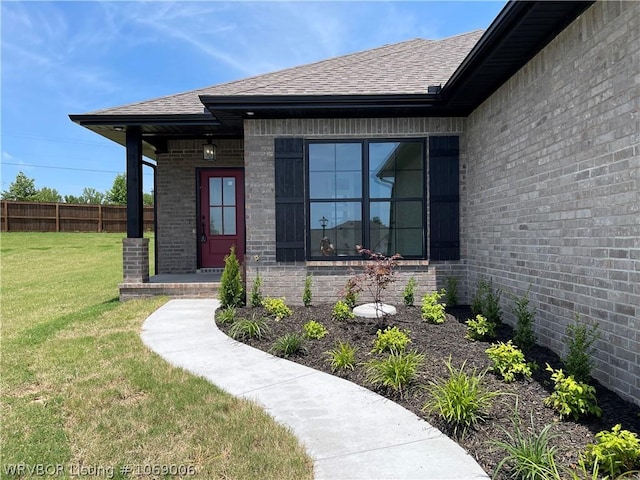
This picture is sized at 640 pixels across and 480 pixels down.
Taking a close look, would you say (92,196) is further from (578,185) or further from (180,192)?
(578,185)

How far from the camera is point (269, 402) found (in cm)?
329

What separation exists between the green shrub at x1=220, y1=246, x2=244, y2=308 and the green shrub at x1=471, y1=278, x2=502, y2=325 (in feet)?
11.9

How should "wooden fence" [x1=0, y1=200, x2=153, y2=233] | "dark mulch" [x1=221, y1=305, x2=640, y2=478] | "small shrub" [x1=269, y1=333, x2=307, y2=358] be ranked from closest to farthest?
1. "dark mulch" [x1=221, y1=305, x2=640, y2=478]
2. "small shrub" [x1=269, y1=333, x2=307, y2=358]
3. "wooden fence" [x1=0, y1=200, x2=153, y2=233]

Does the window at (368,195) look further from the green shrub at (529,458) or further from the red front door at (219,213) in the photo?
the green shrub at (529,458)

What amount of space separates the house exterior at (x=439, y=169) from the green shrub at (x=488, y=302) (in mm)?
164

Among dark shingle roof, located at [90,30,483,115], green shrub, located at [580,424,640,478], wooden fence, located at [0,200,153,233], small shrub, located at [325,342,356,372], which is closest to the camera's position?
green shrub, located at [580,424,640,478]

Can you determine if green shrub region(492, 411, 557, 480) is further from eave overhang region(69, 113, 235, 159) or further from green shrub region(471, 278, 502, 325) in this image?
eave overhang region(69, 113, 235, 159)

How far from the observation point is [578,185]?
3652 millimetres

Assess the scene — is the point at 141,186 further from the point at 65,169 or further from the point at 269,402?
the point at 65,169

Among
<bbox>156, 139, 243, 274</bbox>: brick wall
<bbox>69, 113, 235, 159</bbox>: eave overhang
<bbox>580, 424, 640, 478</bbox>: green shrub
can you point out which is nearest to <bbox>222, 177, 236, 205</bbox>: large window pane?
<bbox>156, 139, 243, 274</bbox>: brick wall

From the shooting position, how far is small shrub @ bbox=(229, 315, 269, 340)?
16.9 ft

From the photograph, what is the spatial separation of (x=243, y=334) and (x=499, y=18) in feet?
14.6

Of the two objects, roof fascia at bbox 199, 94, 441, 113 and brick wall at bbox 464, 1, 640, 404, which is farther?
roof fascia at bbox 199, 94, 441, 113

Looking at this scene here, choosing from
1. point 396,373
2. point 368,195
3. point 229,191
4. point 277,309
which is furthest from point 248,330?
point 229,191
